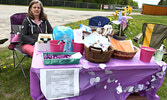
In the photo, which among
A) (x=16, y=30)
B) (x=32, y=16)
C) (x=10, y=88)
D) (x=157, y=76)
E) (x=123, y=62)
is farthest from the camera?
(x=16, y=30)

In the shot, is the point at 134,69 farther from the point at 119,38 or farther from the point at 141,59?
the point at 119,38

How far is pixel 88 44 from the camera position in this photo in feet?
4.87

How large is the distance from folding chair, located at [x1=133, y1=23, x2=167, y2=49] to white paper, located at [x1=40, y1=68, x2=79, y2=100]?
284cm

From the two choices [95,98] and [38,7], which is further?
[38,7]

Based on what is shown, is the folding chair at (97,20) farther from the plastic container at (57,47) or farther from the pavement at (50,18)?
the pavement at (50,18)

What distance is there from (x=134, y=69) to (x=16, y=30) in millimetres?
2380

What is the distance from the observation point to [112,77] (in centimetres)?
161

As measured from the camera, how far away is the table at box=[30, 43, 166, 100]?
1438mm

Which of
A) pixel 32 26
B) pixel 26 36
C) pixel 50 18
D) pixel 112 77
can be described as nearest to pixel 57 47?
pixel 112 77

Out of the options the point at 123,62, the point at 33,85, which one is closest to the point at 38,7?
the point at 33,85

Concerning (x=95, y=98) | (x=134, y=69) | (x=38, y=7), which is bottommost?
(x=95, y=98)

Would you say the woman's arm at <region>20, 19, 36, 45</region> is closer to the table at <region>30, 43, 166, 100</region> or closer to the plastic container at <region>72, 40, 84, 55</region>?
the table at <region>30, 43, 166, 100</region>

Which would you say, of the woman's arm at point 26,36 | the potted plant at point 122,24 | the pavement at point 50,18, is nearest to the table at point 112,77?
the potted plant at point 122,24

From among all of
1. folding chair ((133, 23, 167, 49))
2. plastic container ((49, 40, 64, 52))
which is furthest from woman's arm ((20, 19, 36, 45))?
folding chair ((133, 23, 167, 49))
